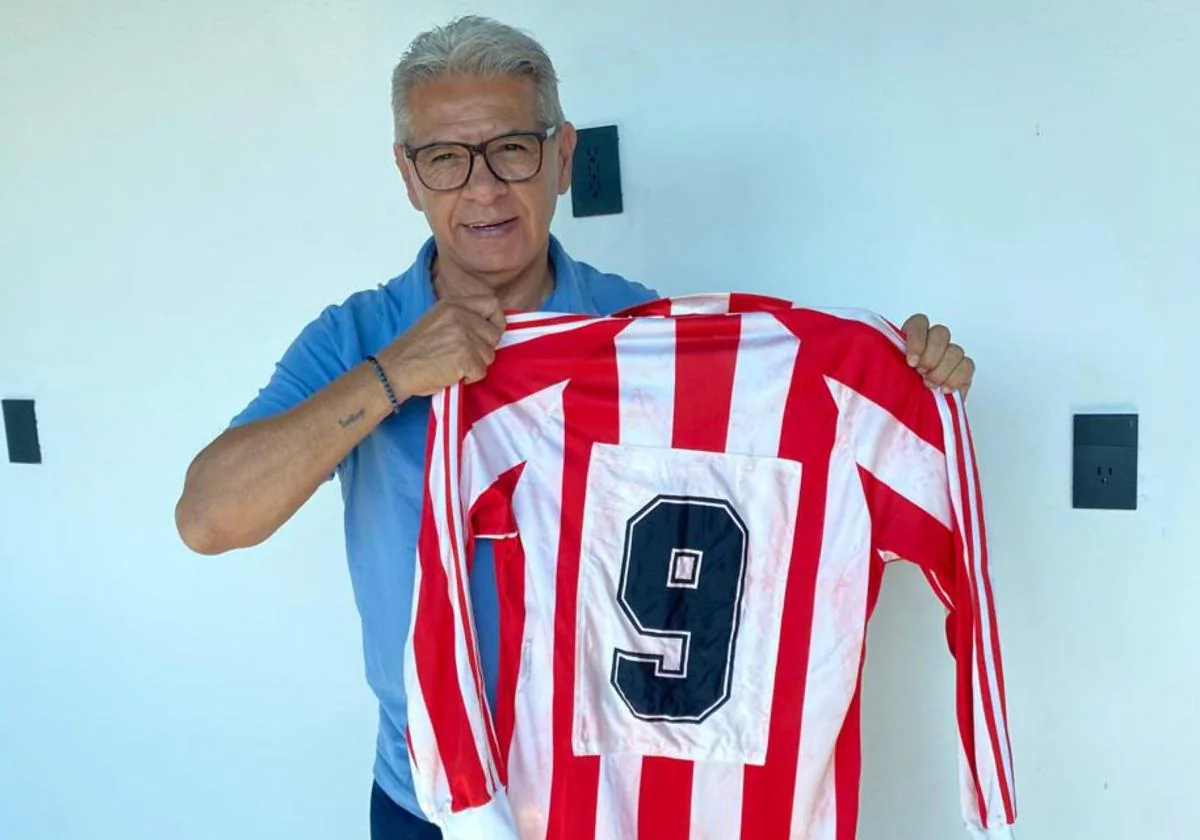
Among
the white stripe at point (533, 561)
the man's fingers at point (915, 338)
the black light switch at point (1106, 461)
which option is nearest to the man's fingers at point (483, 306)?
the white stripe at point (533, 561)

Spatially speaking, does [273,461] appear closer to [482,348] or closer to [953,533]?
[482,348]

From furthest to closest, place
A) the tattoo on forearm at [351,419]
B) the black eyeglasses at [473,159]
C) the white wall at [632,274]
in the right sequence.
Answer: the white wall at [632,274] → the black eyeglasses at [473,159] → the tattoo on forearm at [351,419]

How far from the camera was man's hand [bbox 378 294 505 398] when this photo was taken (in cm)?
112

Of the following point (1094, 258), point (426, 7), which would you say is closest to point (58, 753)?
point (426, 7)

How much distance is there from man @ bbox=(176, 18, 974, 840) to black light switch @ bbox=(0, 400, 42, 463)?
1.23 meters

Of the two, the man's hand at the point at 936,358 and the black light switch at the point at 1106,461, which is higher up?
the man's hand at the point at 936,358

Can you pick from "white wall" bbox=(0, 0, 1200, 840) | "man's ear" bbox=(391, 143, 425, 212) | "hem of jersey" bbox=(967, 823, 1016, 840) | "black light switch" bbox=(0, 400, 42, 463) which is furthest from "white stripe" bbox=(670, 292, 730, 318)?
"black light switch" bbox=(0, 400, 42, 463)

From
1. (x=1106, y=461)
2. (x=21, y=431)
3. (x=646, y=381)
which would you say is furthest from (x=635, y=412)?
(x=21, y=431)

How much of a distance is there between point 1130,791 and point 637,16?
56.4 inches

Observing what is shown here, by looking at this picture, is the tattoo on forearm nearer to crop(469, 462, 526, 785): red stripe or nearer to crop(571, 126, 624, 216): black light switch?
crop(469, 462, 526, 785): red stripe

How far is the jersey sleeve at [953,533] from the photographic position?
1.17 meters

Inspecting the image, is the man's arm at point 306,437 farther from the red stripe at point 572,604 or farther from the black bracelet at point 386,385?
the red stripe at point 572,604

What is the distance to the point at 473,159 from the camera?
1.21m

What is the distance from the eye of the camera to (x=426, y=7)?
180 centimetres
